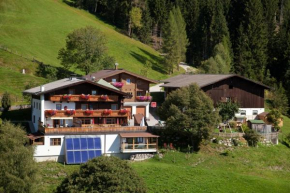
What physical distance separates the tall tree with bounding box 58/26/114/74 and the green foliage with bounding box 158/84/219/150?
2675cm

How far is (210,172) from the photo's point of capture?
46.9 metres

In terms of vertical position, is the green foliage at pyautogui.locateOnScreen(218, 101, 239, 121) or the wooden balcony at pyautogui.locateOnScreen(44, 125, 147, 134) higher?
the green foliage at pyautogui.locateOnScreen(218, 101, 239, 121)

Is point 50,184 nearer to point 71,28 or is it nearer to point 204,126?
point 204,126

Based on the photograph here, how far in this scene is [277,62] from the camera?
100 metres

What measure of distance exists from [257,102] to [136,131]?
65.9ft

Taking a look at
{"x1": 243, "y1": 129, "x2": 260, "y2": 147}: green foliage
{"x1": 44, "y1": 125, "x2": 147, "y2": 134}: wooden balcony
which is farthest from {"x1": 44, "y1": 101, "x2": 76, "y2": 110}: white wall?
{"x1": 243, "y1": 129, "x2": 260, "y2": 147}: green foliage

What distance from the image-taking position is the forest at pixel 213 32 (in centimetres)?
9538

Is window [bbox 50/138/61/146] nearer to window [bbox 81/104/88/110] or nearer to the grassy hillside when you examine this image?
window [bbox 81/104/88/110]

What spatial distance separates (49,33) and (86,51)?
29.2 meters

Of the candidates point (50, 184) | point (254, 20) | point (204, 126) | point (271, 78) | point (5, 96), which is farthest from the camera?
point (254, 20)

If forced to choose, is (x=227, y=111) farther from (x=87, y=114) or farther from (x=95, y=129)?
(x=95, y=129)

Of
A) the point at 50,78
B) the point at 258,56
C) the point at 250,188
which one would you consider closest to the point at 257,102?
the point at 250,188

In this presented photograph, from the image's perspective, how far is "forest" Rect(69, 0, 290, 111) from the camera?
95375 millimetres

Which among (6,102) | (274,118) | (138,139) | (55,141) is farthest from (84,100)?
(274,118)
